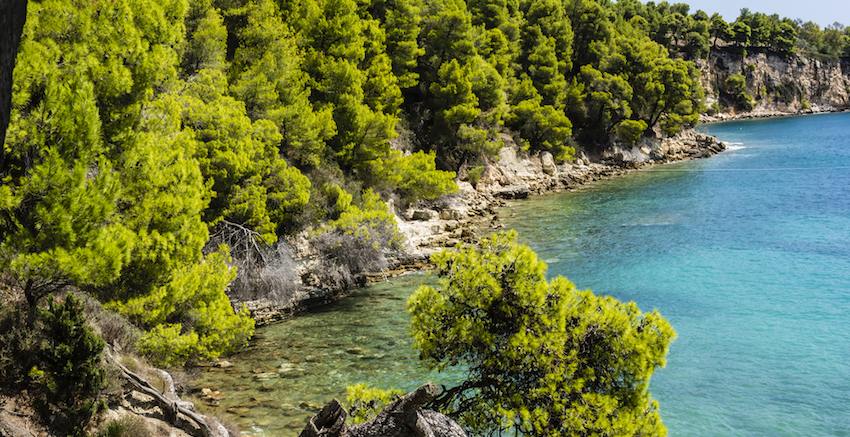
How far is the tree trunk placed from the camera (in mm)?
3078

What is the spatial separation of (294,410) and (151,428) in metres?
4.73

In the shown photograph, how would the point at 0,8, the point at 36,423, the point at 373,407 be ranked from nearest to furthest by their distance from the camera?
the point at 0,8 → the point at 36,423 → the point at 373,407

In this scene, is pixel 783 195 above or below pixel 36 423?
below

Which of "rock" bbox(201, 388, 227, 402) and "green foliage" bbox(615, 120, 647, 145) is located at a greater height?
"green foliage" bbox(615, 120, 647, 145)

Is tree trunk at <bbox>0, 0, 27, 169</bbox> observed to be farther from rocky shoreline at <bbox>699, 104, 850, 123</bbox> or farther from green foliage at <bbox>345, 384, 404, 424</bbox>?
rocky shoreline at <bbox>699, 104, 850, 123</bbox>

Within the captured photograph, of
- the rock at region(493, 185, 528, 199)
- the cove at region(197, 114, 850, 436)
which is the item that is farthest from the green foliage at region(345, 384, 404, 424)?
the rock at region(493, 185, 528, 199)

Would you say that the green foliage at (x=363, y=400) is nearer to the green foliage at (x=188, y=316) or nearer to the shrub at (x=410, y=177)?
the green foliage at (x=188, y=316)

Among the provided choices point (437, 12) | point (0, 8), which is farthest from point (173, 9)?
point (437, 12)

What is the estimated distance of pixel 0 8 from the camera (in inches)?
121

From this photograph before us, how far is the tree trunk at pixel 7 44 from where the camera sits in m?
3.08

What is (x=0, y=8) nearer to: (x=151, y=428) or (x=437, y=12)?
(x=151, y=428)

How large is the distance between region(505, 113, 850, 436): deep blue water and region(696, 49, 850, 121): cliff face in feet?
265

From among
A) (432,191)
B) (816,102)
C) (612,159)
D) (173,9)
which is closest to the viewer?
(173,9)

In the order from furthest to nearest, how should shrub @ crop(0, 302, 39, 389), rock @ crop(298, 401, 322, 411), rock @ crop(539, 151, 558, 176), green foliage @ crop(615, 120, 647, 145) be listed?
green foliage @ crop(615, 120, 647, 145), rock @ crop(539, 151, 558, 176), rock @ crop(298, 401, 322, 411), shrub @ crop(0, 302, 39, 389)
